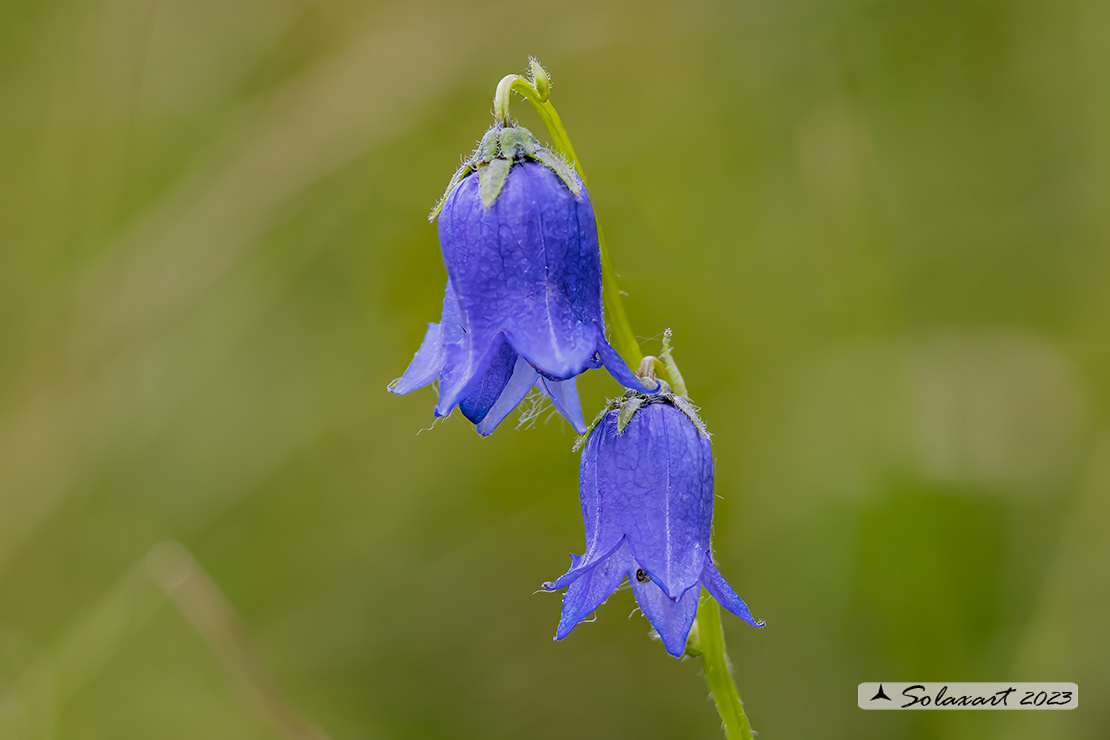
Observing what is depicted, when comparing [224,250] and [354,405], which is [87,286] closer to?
[224,250]

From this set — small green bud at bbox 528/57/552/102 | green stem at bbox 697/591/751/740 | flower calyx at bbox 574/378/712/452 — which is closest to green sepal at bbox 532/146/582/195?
small green bud at bbox 528/57/552/102

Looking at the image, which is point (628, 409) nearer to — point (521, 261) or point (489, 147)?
point (521, 261)

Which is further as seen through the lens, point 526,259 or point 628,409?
point 628,409

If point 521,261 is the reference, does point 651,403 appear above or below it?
below

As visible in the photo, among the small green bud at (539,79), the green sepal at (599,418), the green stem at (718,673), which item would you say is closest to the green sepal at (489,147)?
the small green bud at (539,79)

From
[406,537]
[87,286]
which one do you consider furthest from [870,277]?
[87,286]

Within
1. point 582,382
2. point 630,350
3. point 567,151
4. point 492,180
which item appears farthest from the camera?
point 582,382

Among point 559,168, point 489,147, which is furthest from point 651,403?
point 489,147

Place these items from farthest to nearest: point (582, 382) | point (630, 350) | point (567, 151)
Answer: point (582, 382) → point (630, 350) → point (567, 151)
